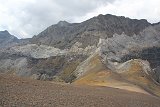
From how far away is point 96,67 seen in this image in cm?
14712

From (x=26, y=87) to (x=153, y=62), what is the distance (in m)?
157

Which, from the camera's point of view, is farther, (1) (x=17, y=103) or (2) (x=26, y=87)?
(2) (x=26, y=87)

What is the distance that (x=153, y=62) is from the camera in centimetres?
19450

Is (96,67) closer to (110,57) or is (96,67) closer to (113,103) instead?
(110,57)

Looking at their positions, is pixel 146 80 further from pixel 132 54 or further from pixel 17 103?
pixel 17 103

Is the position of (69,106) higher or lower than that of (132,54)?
lower

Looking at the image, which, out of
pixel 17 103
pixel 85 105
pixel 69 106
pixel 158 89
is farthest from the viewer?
pixel 158 89

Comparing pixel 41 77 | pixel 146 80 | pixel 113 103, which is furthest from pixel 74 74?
pixel 113 103

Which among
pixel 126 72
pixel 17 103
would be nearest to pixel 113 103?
pixel 17 103

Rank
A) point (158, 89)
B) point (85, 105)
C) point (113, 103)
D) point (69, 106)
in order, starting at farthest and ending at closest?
point (158, 89), point (113, 103), point (85, 105), point (69, 106)

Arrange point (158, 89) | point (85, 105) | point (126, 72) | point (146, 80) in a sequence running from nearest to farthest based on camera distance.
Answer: point (85, 105), point (158, 89), point (146, 80), point (126, 72)

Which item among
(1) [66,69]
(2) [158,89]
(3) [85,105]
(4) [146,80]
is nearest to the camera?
(3) [85,105]

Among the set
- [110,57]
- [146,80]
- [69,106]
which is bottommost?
[69,106]

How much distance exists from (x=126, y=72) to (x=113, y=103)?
9549cm
